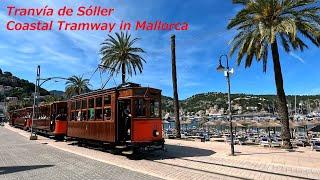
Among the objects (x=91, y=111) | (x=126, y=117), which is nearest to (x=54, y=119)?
(x=91, y=111)

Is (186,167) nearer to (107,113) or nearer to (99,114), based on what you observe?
(107,113)

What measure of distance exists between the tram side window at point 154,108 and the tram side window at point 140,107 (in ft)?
1.32

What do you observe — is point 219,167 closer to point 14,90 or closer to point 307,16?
point 307,16

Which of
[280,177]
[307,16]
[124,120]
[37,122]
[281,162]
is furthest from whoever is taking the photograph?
[37,122]

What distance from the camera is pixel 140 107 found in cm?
1627

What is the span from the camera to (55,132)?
2891 cm

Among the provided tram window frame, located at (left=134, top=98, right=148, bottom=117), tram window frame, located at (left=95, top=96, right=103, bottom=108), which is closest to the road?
tram window frame, located at (left=134, top=98, right=148, bottom=117)

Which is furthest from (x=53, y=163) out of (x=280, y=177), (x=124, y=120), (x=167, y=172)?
(x=280, y=177)

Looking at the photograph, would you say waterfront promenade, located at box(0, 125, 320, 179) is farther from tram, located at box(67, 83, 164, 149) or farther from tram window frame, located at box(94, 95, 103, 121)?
tram window frame, located at box(94, 95, 103, 121)

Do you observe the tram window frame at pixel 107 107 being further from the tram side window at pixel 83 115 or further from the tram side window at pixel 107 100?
the tram side window at pixel 83 115

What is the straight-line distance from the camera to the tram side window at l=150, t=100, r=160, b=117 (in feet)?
54.2

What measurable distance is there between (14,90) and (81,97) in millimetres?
183665

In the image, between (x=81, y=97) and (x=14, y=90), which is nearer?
(x=81, y=97)

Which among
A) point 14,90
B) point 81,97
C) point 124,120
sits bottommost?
point 124,120
